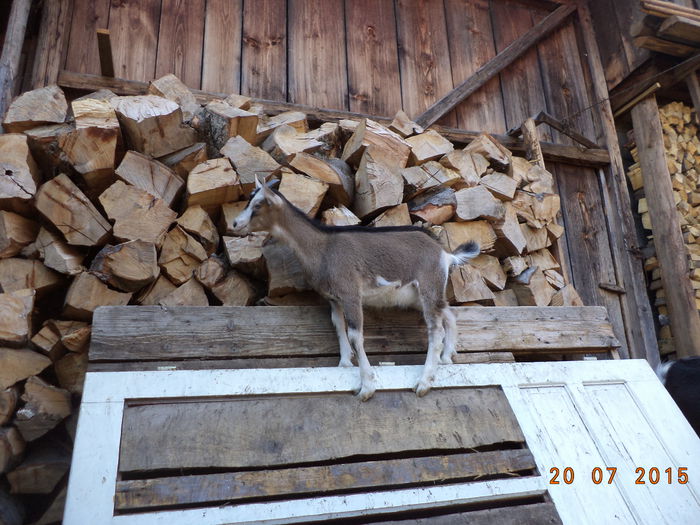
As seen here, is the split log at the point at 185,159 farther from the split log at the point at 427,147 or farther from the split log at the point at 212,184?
the split log at the point at 427,147

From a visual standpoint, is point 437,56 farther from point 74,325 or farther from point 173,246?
point 74,325

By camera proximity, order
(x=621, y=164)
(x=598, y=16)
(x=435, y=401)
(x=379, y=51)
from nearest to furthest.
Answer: (x=435, y=401) → (x=379, y=51) → (x=621, y=164) → (x=598, y=16)

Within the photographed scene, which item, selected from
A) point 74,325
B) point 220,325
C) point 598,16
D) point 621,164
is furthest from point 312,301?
point 598,16

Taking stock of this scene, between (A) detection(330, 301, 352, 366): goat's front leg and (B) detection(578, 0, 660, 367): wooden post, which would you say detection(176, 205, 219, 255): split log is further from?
(B) detection(578, 0, 660, 367): wooden post

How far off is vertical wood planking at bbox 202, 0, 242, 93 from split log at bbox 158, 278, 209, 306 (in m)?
2.29

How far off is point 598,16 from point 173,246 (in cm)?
592

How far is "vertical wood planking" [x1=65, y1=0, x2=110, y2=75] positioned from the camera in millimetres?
4465

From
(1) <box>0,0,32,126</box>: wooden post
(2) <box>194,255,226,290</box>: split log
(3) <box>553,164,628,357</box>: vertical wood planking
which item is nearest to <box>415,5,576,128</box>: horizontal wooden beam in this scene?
(3) <box>553,164,628,357</box>: vertical wood planking

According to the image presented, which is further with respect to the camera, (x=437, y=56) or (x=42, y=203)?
(x=437, y=56)

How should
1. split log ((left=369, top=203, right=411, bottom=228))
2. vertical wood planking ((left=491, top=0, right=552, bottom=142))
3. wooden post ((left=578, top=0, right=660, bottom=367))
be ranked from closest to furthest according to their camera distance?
split log ((left=369, top=203, right=411, bottom=228))
wooden post ((left=578, top=0, right=660, bottom=367))
vertical wood planking ((left=491, top=0, right=552, bottom=142))

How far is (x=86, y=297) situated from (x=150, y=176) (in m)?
0.83

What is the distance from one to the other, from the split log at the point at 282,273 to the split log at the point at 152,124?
36.7 inches

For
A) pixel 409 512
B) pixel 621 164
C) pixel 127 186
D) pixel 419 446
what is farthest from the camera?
pixel 621 164

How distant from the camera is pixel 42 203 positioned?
3027 mm
